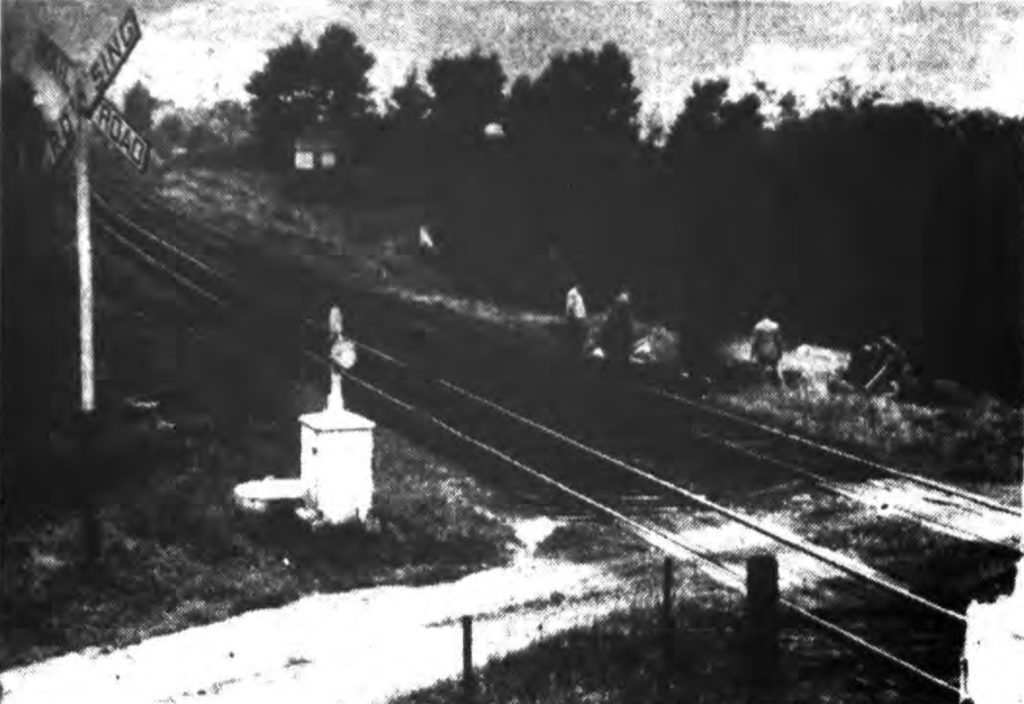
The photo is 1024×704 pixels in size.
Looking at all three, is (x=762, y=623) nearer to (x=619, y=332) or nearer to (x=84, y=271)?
(x=619, y=332)

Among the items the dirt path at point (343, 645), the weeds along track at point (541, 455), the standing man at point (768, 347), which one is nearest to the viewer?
the dirt path at point (343, 645)

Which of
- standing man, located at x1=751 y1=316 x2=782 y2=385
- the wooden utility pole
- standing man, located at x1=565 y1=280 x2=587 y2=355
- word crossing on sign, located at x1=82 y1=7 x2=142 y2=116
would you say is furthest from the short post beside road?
word crossing on sign, located at x1=82 y1=7 x2=142 y2=116

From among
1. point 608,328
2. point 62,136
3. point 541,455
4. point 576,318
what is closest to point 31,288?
point 62,136

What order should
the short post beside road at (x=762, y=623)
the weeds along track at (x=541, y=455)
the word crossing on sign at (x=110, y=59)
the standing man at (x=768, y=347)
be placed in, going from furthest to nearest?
the standing man at (x=768, y=347), the weeds along track at (x=541, y=455), the word crossing on sign at (x=110, y=59), the short post beside road at (x=762, y=623)

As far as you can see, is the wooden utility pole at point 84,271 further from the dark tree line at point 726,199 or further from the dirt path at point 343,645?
the dirt path at point 343,645

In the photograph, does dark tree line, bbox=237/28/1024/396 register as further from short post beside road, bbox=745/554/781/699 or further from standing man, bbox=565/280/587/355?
short post beside road, bbox=745/554/781/699

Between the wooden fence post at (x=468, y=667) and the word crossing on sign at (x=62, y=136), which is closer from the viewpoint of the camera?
the wooden fence post at (x=468, y=667)

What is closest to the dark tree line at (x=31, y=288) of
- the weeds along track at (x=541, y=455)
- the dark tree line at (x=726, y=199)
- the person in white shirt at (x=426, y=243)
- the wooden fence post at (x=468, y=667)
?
the weeds along track at (x=541, y=455)
